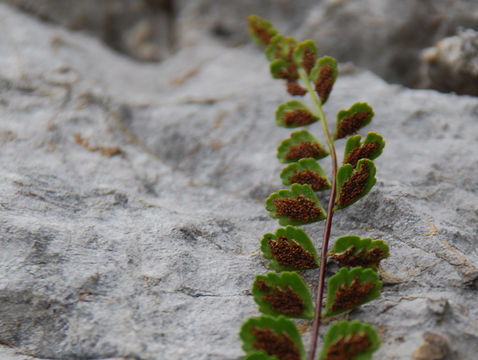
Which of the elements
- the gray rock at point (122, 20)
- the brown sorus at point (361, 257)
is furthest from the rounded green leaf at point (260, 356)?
the gray rock at point (122, 20)

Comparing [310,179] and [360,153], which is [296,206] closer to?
[310,179]

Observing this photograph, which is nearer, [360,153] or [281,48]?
[360,153]

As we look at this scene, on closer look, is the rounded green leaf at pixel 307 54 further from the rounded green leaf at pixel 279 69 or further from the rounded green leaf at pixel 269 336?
the rounded green leaf at pixel 269 336

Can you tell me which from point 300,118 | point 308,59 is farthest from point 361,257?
point 308,59

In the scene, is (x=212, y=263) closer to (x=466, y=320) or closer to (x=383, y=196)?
(x=383, y=196)

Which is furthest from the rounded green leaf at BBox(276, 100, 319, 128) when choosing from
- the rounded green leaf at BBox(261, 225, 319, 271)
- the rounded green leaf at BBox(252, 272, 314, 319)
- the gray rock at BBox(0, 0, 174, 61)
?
the gray rock at BBox(0, 0, 174, 61)

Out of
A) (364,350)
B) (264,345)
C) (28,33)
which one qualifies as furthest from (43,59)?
(364,350)
